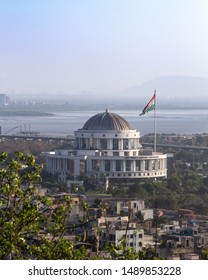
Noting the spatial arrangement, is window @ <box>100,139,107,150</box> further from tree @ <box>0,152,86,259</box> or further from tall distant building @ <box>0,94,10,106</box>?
tall distant building @ <box>0,94,10,106</box>

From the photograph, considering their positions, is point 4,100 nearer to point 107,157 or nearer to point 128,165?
point 107,157

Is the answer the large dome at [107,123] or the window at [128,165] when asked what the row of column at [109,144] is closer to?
the large dome at [107,123]

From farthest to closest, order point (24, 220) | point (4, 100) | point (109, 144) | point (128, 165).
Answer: point (4, 100)
point (109, 144)
point (128, 165)
point (24, 220)

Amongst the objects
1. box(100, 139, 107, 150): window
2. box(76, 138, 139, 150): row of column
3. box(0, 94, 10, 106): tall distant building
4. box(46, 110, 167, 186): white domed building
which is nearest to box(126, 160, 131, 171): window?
box(46, 110, 167, 186): white domed building

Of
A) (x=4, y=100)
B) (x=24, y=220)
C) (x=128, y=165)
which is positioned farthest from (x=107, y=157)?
(x=4, y=100)

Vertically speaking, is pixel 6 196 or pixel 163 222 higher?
pixel 6 196

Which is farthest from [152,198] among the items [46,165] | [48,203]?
[48,203]

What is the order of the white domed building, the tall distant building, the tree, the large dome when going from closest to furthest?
the tree, the white domed building, the large dome, the tall distant building

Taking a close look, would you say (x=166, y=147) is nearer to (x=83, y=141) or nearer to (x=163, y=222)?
(x=83, y=141)
